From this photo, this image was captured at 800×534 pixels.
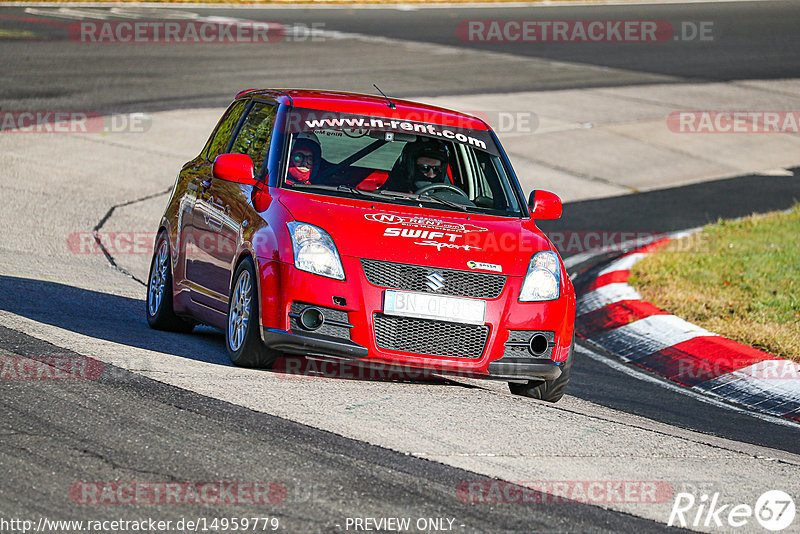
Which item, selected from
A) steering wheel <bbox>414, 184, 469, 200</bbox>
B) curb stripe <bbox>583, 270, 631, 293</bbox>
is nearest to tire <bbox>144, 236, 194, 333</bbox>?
steering wheel <bbox>414, 184, 469, 200</bbox>

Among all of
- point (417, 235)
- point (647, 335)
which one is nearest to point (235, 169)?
point (417, 235)

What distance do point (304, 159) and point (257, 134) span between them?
599mm

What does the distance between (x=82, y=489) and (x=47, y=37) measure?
919 inches

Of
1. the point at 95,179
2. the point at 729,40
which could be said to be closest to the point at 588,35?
the point at 729,40

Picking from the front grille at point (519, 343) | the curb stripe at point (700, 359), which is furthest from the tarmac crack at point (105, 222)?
the front grille at point (519, 343)

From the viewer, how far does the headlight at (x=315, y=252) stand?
21.6 feet

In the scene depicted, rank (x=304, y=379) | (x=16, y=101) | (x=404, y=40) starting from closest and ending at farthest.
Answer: (x=304, y=379) < (x=16, y=101) < (x=404, y=40)

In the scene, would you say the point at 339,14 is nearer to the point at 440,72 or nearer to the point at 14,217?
the point at 440,72

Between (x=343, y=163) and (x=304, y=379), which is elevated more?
(x=343, y=163)

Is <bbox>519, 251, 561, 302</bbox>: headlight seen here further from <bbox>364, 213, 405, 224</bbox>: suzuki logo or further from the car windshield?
<bbox>364, 213, 405, 224</bbox>: suzuki logo

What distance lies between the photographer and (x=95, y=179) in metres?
14.5

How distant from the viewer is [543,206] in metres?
7.79

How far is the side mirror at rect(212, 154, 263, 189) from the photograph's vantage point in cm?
724

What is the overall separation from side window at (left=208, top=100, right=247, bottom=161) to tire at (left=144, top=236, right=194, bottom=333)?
27.9 inches
